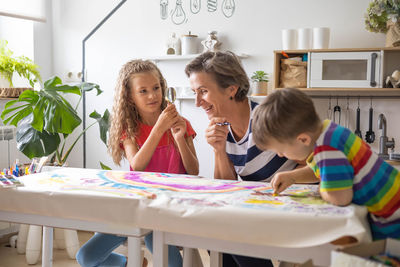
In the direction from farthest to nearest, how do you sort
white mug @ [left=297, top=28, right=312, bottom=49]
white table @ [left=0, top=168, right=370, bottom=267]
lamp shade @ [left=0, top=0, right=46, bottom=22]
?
1. lamp shade @ [left=0, top=0, right=46, bottom=22]
2. white mug @ [left=297, top=28, right=312, bottom=49]
3. white table @ [left=0, top=168, right=370, bottom=267]

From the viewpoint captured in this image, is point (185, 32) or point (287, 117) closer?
point (287, 117)

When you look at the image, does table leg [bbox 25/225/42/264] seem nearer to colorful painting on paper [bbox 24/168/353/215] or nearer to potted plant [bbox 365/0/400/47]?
colorful painting on paper [bbox 24/168/353/215]

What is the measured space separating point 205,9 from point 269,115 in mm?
2514

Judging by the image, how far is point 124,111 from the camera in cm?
195

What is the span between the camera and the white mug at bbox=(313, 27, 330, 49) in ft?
9.57

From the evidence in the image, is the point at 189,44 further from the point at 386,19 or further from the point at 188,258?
the point at 188,258

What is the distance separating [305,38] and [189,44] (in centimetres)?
89

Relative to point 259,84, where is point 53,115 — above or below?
below

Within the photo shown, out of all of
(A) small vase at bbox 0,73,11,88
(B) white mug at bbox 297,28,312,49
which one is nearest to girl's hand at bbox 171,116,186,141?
(B) white mug at bbox 297,28,312,49

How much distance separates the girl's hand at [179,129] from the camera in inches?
71.6

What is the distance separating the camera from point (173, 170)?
1.89 meters

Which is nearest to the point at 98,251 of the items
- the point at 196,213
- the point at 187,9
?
the point at 196,213

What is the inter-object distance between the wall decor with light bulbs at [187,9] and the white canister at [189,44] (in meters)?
0.21

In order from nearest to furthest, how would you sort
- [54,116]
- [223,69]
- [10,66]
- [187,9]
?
[223,69] → [54,116] → [10,66] → [187,9]
